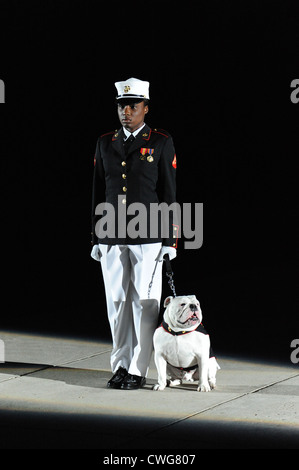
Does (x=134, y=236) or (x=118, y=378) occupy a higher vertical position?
(x=134, y=236)

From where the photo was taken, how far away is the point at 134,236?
5.77 metres

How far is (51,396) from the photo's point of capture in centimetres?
567

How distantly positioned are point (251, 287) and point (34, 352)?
118 inches

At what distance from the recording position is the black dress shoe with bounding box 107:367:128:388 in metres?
5.82

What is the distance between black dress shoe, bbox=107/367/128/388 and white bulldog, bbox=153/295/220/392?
209mm

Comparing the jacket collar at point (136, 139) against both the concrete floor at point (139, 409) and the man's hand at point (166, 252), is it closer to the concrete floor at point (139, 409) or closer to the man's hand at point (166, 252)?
the man's hand at point (166, 252)

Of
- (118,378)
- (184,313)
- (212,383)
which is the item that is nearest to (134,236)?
(184,313)

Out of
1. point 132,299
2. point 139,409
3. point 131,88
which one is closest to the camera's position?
point 139,409

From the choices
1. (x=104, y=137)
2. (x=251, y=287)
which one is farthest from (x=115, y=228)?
(x=251, y=287)

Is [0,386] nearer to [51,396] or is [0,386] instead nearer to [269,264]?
[51,396]

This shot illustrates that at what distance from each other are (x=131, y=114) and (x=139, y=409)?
5.77 feet

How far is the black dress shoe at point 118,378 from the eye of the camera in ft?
19.1

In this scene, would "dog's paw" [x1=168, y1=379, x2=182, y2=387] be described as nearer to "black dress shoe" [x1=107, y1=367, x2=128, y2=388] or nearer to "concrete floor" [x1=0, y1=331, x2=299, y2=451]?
"concrete floor" [x1=0, y1=331, x2=299, y2=451]

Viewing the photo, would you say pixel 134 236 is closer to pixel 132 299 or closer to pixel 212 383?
pixel 132 299
